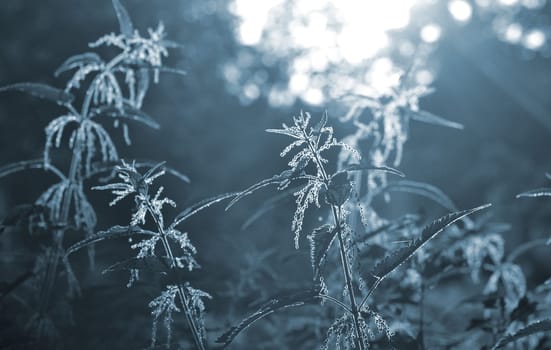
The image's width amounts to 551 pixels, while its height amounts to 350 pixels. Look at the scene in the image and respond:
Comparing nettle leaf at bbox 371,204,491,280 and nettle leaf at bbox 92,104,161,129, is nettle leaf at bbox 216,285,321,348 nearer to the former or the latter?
nettle leaf at bbox 371,204,491,280

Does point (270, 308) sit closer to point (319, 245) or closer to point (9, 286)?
point (319, 245)

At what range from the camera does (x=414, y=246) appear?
1172mm

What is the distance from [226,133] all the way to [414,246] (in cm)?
1173

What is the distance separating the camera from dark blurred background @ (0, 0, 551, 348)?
306 cm

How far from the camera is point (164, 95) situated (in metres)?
9.88

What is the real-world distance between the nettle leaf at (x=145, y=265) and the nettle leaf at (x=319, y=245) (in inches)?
14.2

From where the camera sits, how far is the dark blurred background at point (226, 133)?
306cm

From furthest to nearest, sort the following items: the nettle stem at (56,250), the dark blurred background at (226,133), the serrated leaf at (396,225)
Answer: the dark blurred background at (226,133), the serrated leaf at (396,225), the nettle stem at (56,250)

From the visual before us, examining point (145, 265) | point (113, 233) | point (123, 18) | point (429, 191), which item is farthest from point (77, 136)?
point (429, 191)

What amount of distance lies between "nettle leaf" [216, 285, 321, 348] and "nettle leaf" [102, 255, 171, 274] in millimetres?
223

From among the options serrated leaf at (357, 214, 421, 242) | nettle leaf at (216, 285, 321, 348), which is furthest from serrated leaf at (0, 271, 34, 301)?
serrated leaf at (357, 214, 421, 242)

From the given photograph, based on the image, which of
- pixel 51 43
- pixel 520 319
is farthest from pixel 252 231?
pixel 520 319

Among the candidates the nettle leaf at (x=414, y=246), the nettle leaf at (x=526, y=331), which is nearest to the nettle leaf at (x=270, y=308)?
the nettle leaf at (x=414, y=246)

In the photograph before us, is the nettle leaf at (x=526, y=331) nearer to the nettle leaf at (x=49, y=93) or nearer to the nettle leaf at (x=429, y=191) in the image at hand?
the nettle leaf at (x=429, y=191)
